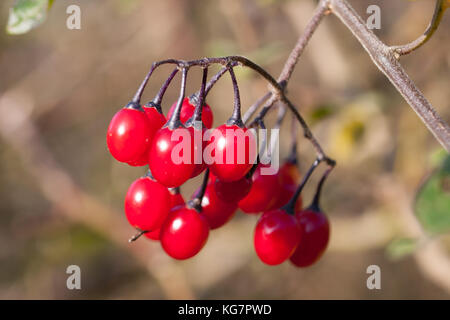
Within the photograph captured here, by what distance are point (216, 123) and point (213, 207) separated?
9.28 ft

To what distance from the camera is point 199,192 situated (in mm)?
1230

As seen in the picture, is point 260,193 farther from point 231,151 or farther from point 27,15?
point 27,15

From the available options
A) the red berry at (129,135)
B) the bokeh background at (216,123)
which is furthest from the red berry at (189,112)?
the bokeh background at (216,123)

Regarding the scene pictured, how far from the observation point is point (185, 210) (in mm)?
1229

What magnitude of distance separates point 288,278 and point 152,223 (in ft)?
9.45

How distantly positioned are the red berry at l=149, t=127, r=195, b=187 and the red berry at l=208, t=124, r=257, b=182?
50mm

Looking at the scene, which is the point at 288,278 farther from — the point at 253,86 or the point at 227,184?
the point at 227,184

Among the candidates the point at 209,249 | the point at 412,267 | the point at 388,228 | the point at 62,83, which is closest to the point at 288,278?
the point at 209,249

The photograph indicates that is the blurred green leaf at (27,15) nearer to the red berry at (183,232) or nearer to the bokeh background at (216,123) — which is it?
the red berry at (183,232)

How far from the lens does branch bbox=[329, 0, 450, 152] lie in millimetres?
1027

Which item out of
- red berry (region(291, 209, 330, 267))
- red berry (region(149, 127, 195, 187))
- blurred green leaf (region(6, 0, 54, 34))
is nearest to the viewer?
red berry (region(149, 127, 195, 187))

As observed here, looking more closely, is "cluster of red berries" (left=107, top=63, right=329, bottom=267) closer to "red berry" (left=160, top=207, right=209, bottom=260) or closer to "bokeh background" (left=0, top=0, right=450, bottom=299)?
"red berry" (left=160, top=207, right=209, bottom=260)

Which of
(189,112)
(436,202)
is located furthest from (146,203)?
(436,202)

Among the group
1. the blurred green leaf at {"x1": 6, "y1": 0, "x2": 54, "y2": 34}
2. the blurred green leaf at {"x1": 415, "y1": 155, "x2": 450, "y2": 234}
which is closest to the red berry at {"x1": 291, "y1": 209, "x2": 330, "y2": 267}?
the blurred green leaf at {"x1": 415, "y1": 155, "x2": 450, "y2": 234}
